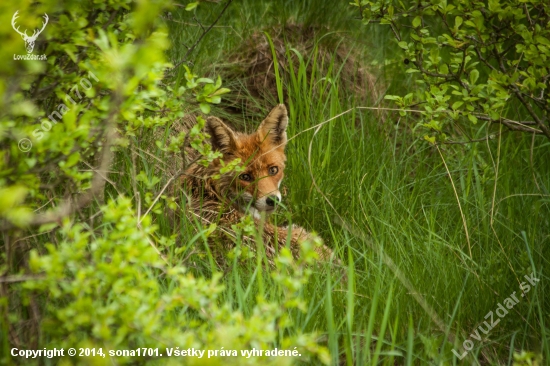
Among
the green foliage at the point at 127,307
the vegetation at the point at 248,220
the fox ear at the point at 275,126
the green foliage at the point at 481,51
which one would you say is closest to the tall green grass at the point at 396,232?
the vegetation at the point at 248,220

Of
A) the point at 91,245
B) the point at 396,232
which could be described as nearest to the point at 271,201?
the point at 396,232

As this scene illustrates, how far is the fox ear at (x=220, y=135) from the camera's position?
4922 mm

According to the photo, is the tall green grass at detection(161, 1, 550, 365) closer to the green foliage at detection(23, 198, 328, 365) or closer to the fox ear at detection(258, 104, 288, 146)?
the fox ear at detection(258, 104, 288, 146)

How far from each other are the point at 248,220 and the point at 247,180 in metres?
1.57

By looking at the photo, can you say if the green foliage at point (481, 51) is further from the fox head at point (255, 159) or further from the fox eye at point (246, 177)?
the fox eye at point (246, 177)

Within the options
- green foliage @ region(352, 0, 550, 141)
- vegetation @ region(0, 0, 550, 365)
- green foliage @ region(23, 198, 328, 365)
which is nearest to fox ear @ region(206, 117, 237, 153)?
vegetation @ region(0, 0, 550, 365)

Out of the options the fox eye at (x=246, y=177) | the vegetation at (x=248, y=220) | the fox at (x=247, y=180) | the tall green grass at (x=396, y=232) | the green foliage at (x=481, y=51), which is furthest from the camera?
the fox eye at (x=246, y=177)

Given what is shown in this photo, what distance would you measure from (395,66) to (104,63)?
5071 mm

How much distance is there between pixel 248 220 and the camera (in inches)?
141

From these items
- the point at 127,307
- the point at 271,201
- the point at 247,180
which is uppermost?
the point at 127,307

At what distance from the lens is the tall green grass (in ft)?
10.9

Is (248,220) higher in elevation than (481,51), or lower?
lower

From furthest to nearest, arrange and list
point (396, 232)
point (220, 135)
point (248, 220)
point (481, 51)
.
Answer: point (220, 135), point (396, 232), point (481, 51), point (248, 220)

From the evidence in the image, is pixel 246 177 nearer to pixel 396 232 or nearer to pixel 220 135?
pixel 220 135
